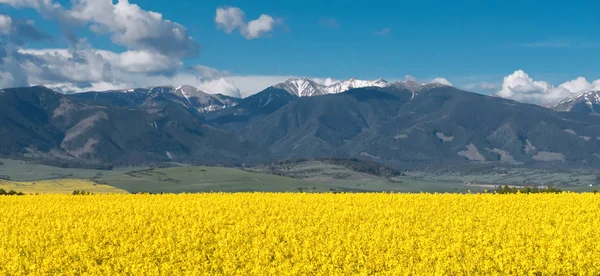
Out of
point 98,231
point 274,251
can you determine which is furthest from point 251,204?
point 274,251

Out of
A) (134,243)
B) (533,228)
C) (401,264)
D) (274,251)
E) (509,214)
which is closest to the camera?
(401,264)

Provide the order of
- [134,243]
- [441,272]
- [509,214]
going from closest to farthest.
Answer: [441,272], [134,243], [509,214]

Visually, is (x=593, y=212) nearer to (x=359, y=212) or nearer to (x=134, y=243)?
(x=359, y=212)

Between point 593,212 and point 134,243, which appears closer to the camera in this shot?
point 134,243

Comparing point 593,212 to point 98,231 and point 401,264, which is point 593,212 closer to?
point 401,264

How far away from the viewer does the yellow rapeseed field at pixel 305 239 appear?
76.6ft

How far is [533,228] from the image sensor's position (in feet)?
101

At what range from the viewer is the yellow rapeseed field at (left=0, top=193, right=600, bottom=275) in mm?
23359

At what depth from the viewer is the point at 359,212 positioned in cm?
3762

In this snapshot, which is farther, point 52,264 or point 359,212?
point 359,212

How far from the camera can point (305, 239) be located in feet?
91.6

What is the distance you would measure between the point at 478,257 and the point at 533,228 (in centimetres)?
788

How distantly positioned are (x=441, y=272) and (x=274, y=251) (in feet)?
23.9

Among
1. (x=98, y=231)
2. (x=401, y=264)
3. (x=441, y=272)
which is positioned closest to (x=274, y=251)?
(x=401, y=264)
